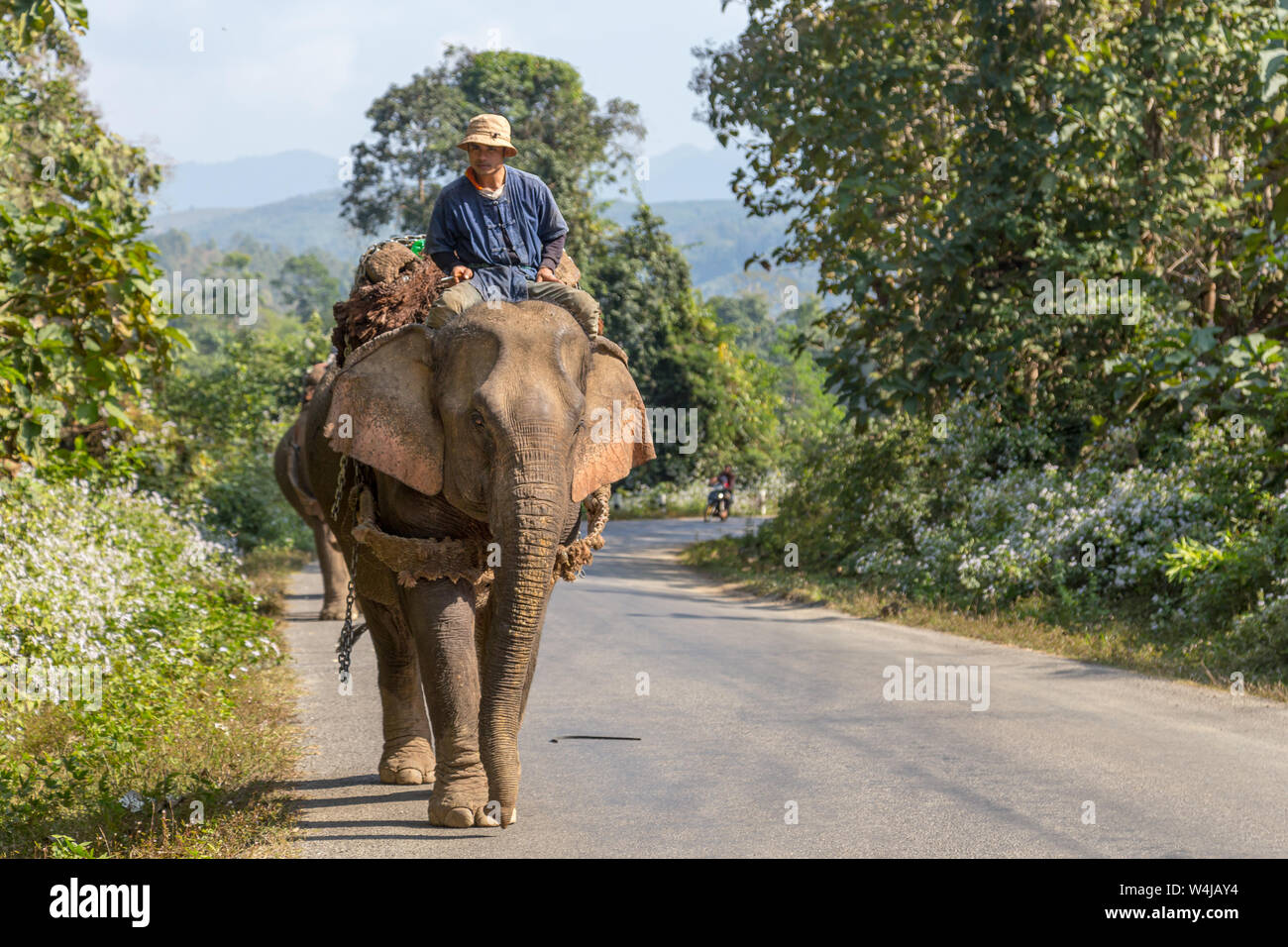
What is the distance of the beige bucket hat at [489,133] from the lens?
7230 mm

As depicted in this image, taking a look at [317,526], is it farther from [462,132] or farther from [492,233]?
[462,132]

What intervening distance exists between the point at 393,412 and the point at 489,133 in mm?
1583

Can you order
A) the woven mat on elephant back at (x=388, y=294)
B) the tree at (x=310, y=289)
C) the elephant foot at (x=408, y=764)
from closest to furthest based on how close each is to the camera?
the woven mat on elephant back at (x=388, y=294) < the elephant foot at (x=408, y=764) < the tree at (x=310, y=289)

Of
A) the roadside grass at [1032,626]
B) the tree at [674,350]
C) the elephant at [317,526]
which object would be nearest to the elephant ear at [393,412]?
the roadside grass at [1032,626]

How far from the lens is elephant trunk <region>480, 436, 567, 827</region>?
20.1 feet

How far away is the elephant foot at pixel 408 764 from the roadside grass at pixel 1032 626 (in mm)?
6388

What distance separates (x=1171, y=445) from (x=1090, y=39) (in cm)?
575

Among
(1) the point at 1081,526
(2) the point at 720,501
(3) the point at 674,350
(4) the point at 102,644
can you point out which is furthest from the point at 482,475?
(3) the point at 674,350

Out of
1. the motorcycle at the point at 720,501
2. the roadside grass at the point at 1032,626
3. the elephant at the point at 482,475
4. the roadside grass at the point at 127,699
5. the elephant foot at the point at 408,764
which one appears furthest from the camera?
the motorcycle at the point at 720,501

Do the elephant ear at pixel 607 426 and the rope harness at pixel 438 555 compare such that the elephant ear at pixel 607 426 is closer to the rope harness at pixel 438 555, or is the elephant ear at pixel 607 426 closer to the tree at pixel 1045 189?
the rope harness at pixel 438 555

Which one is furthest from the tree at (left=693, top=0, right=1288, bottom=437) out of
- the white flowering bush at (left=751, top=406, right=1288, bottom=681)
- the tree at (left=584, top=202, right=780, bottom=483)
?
the tree at (left=584, top=202, right=780, bottom=483)

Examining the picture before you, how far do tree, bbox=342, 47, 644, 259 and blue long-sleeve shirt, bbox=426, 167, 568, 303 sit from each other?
3951 cm

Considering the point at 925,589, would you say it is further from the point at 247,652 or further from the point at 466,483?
the point at 466,483

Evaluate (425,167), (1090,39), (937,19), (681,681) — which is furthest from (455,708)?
(425,167)
